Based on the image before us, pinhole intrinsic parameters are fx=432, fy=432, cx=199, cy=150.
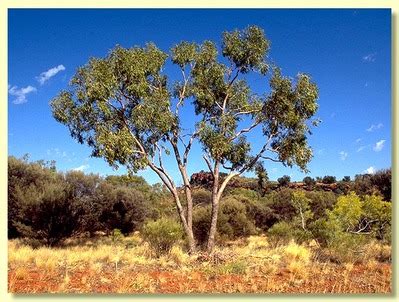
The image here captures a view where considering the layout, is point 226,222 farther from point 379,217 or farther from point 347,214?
point 379,217

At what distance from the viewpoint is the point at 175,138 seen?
14.4 m

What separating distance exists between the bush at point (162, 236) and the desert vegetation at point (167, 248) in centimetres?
3

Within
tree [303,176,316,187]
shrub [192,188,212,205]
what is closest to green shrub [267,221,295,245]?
shrub [192,188,212,205]

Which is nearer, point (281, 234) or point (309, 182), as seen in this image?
point (281, 234)

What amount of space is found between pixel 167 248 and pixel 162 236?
1.39 ft

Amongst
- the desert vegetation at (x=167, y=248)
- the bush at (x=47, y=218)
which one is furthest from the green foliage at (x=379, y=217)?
the bush at (x=47, y=218)

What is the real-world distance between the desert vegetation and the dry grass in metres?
0.03

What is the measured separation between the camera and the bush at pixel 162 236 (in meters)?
14.2

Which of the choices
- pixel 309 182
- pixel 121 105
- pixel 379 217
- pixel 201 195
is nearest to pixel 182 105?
pixel 121 105

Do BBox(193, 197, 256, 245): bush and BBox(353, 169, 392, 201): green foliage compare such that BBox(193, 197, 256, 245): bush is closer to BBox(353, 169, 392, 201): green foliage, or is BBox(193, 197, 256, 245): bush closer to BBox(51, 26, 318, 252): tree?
BBox(51, 26, 318, 252): tree

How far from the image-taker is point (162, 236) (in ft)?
46.7

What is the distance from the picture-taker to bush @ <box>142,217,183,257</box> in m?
14.2
